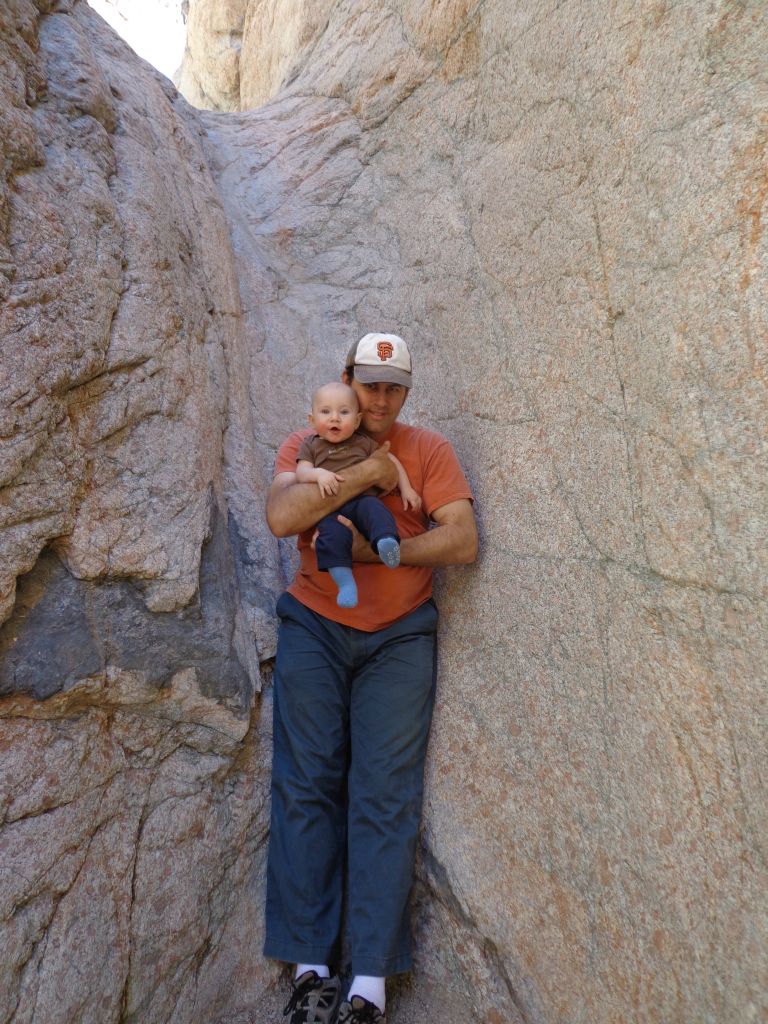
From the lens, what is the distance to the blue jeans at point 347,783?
96.3 inches

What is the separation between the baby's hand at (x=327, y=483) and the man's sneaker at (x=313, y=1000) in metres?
1.46

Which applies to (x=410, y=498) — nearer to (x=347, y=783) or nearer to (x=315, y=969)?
(x=347, y=783)

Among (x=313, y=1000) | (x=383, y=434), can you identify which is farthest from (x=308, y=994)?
(x=383, y=434)

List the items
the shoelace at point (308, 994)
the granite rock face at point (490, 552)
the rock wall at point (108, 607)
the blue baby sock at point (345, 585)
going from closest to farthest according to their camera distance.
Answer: the granite rock face at point (490, 552)
the rock wall at point (108, 607)
the shoelace at point (308, 994)
the blue baby sock at point (345, 585)

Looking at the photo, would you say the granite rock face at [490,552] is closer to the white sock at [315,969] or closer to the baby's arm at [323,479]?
the white sock at [315,969]

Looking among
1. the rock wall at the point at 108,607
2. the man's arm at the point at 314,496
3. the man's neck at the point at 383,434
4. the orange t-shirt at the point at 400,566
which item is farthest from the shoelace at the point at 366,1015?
the man's neck at the point at 383,434

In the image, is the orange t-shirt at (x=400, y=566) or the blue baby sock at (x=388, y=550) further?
the orange t-shirt at (x=400, y=566)

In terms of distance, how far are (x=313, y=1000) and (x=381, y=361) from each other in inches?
79.0

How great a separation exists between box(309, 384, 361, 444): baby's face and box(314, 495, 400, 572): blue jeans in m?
0.26

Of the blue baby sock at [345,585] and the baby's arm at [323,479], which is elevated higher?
the baby's arm at [323,479]

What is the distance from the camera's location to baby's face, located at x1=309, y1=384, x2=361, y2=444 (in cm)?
270

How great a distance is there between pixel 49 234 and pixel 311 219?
202 centimetres

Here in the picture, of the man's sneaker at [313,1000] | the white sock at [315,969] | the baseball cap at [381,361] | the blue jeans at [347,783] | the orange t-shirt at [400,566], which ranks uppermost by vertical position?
the baseball cap at [381,361]

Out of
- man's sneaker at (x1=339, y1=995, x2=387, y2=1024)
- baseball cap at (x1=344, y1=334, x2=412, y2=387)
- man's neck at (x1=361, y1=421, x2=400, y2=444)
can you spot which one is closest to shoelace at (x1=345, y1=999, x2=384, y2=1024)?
man's sneaker at (x1=339, y1=995, x2=387, y2=1024)
